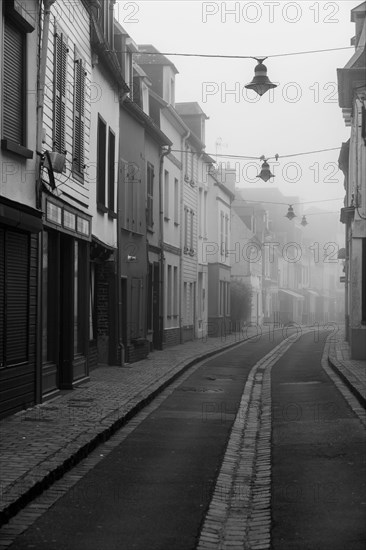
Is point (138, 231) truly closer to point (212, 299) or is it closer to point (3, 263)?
point (3, 263)

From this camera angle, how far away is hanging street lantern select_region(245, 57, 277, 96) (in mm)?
17688

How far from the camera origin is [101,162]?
20.5 meters

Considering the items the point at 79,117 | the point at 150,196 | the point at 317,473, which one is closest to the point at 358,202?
the point at 150,196

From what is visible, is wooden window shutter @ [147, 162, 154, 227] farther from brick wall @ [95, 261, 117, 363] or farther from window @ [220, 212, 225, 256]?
window @ [220, 212, 225, 256]

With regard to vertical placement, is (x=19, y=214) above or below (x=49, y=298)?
above

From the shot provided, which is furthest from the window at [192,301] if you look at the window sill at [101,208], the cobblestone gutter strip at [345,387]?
the window sill at [101,208]

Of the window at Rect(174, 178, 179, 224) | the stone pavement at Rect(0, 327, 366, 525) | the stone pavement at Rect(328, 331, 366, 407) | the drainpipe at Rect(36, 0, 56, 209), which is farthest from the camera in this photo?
the window at Rect(174, 178, 179, 224)

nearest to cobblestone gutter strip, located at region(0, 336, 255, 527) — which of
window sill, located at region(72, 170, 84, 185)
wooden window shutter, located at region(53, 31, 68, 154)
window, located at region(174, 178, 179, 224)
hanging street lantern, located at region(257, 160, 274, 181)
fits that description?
window sill, located at region(72, 170, 84, 185)

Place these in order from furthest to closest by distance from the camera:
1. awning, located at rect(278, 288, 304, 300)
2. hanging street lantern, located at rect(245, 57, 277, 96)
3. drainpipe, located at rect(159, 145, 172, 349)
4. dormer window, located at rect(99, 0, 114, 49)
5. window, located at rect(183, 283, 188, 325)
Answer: awning, located at rect(278, 288, 304, 300)
window, located at rect(183, 283, 188, 325)
drainpipe, located at rect(159, 145, 172, 349)
dormer window, located at rect(99, 0, 114, 49)
hanging street lantern, located at rect(245, 57, 277, 96)

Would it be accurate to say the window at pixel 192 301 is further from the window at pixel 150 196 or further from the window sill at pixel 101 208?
the window sill at pixel 101 208

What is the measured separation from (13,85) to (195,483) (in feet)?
20.8

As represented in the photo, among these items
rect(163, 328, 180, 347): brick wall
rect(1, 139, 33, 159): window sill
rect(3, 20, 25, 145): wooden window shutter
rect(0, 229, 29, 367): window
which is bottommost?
rect(163, 328, 180, 347): brick wall

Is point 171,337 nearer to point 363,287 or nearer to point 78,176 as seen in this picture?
point 363,287

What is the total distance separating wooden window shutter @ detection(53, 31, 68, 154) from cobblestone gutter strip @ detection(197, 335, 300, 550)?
17.2 feet
